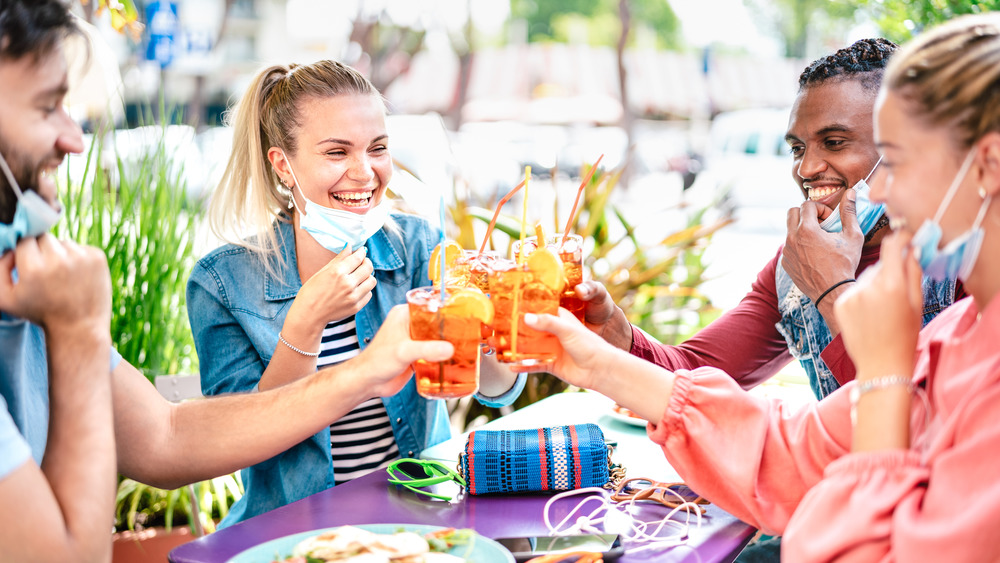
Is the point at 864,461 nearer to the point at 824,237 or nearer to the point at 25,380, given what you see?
the point at 824,237

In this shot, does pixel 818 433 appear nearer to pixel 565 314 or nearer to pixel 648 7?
pixel 565 314

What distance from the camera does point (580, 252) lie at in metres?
1.96

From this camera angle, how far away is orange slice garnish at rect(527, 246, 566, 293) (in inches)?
66.7

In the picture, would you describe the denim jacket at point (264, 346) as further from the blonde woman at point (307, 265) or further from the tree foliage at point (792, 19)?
the tree foliage at point (792, 19)

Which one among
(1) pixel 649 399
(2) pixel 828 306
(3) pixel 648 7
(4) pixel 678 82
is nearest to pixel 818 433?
(1) pixel 649 399

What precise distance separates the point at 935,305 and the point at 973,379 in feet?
3.50

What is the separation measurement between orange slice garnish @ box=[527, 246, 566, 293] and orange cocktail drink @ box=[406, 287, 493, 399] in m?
0.13

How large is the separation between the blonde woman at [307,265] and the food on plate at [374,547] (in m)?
0.82

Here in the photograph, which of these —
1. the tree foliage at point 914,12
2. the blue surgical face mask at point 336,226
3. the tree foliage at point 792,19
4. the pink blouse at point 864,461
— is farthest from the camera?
the tree foliage at point 792,19

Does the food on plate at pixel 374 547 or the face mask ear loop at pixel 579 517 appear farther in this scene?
the face mask ear loop at pixel 579 517

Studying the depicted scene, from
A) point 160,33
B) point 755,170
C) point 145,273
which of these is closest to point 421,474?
point 145,273

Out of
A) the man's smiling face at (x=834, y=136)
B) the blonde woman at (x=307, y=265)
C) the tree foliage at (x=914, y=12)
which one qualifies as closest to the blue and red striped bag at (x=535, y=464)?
the blonde woman at (x=307, y=265)

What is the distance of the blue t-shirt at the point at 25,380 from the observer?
152 centimetres

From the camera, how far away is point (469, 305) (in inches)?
64.2
